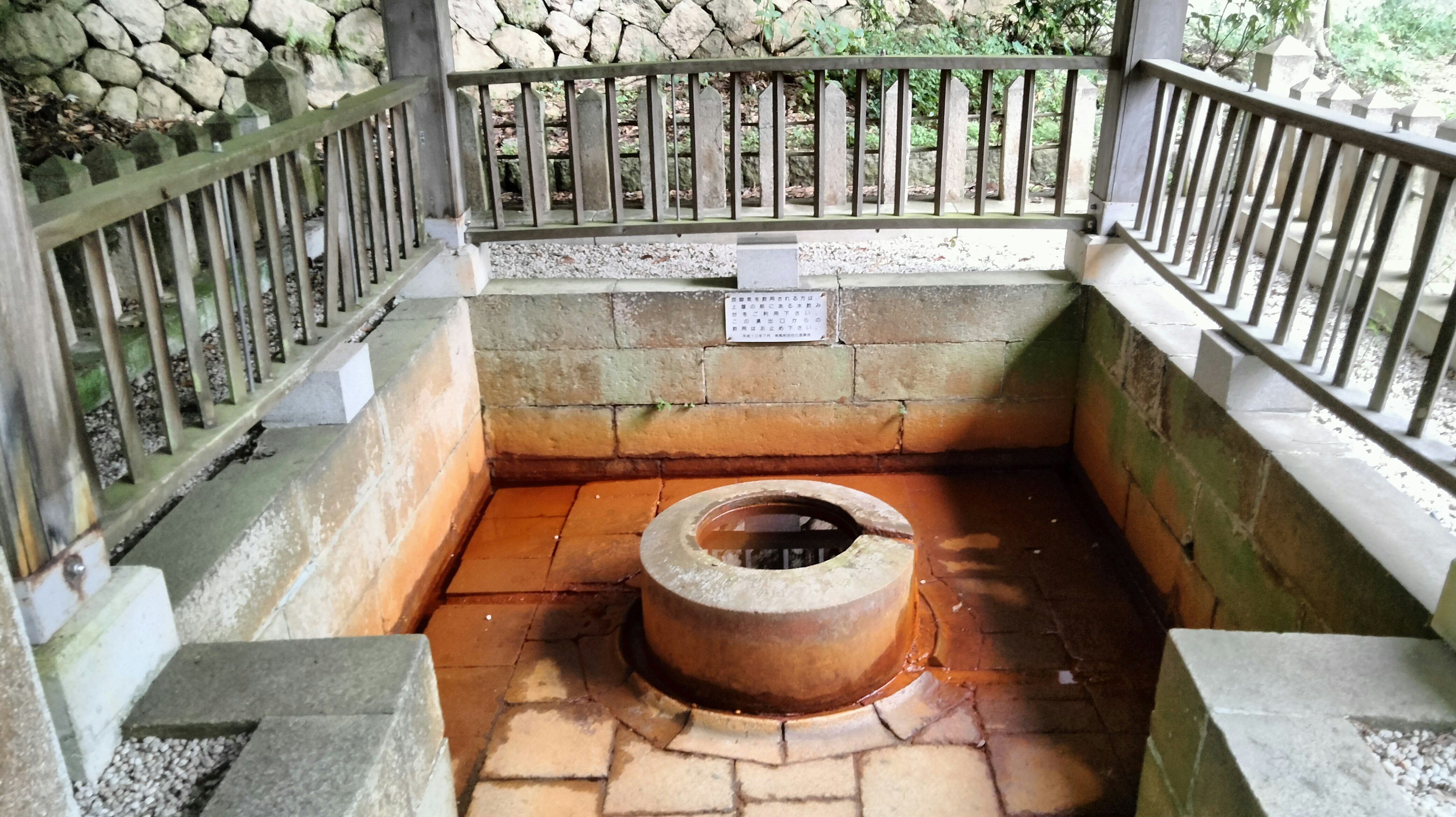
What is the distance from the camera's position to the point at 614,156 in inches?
187

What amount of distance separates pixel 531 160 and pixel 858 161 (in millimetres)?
1645

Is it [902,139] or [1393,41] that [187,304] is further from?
[1393,41]

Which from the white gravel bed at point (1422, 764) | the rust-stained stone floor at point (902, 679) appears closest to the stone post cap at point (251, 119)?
the rust-stained stone floor at point (902, 679)

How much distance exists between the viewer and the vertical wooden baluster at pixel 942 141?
4.71m

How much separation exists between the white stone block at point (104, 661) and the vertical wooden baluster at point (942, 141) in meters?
3.83

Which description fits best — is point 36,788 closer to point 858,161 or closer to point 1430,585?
point 1430,585

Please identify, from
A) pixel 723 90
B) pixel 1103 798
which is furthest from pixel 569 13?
pixel 1103 798

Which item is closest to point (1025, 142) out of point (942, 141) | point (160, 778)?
point (942, 141)

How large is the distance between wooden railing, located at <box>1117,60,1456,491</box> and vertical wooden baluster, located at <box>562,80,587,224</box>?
2695mm

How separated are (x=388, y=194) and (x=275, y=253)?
1198mm

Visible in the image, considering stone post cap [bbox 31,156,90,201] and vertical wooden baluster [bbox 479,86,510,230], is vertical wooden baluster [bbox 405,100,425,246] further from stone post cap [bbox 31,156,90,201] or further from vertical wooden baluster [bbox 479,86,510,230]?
stone post cap [bbox 31,156,90,201]

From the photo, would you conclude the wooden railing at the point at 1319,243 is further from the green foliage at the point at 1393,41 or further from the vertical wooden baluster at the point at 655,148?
the green foliage at the point at 1393,41

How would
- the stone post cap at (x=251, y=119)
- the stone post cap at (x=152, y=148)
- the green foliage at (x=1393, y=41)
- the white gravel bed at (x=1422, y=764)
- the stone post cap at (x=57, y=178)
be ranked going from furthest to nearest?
the green foliage at (x=1393, y=41)
the stone post cap at (x=251, y=119)
the stone post cap at (x=152, y=148)
the stone post cap at (x=57, y=178)
the white gravel bed at (x=1422, y=764)

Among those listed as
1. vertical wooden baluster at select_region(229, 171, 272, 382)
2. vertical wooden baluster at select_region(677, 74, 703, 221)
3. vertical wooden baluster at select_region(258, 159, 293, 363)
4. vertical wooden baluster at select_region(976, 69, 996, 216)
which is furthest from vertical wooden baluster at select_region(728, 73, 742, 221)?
vertical wooden baluster at select_region(229, 171, 272, 382)
